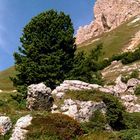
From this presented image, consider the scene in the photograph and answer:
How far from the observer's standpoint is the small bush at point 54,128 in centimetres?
3105

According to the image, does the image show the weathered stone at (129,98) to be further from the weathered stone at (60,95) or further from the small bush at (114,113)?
the weathered stone at (60,95)

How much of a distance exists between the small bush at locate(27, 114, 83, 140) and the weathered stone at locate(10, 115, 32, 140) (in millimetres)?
352

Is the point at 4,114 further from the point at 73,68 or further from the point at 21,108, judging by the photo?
the point at 73,68

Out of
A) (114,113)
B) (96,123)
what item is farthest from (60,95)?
(96,123)

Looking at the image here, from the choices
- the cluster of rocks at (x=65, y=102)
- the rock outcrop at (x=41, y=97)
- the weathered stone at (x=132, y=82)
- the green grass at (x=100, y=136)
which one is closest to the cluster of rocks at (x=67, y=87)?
the cluster of rocks at (x=65, y=102)

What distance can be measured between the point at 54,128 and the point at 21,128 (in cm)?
230

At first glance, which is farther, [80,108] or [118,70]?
[118,70]

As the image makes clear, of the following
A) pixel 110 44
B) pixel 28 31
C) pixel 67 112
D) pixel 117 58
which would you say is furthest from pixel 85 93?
pixel 110 44

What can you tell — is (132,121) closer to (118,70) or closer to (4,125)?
(4,125)

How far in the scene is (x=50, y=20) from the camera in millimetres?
61719

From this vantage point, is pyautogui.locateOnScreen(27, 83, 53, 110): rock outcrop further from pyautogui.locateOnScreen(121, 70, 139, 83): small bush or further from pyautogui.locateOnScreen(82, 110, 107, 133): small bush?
pyautogui.locateOnScreen(121, 70, 139, 83): small bush

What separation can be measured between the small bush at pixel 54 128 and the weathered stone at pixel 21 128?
35 centimetres

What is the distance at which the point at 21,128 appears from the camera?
31859mm

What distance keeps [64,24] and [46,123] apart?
32.1 m
